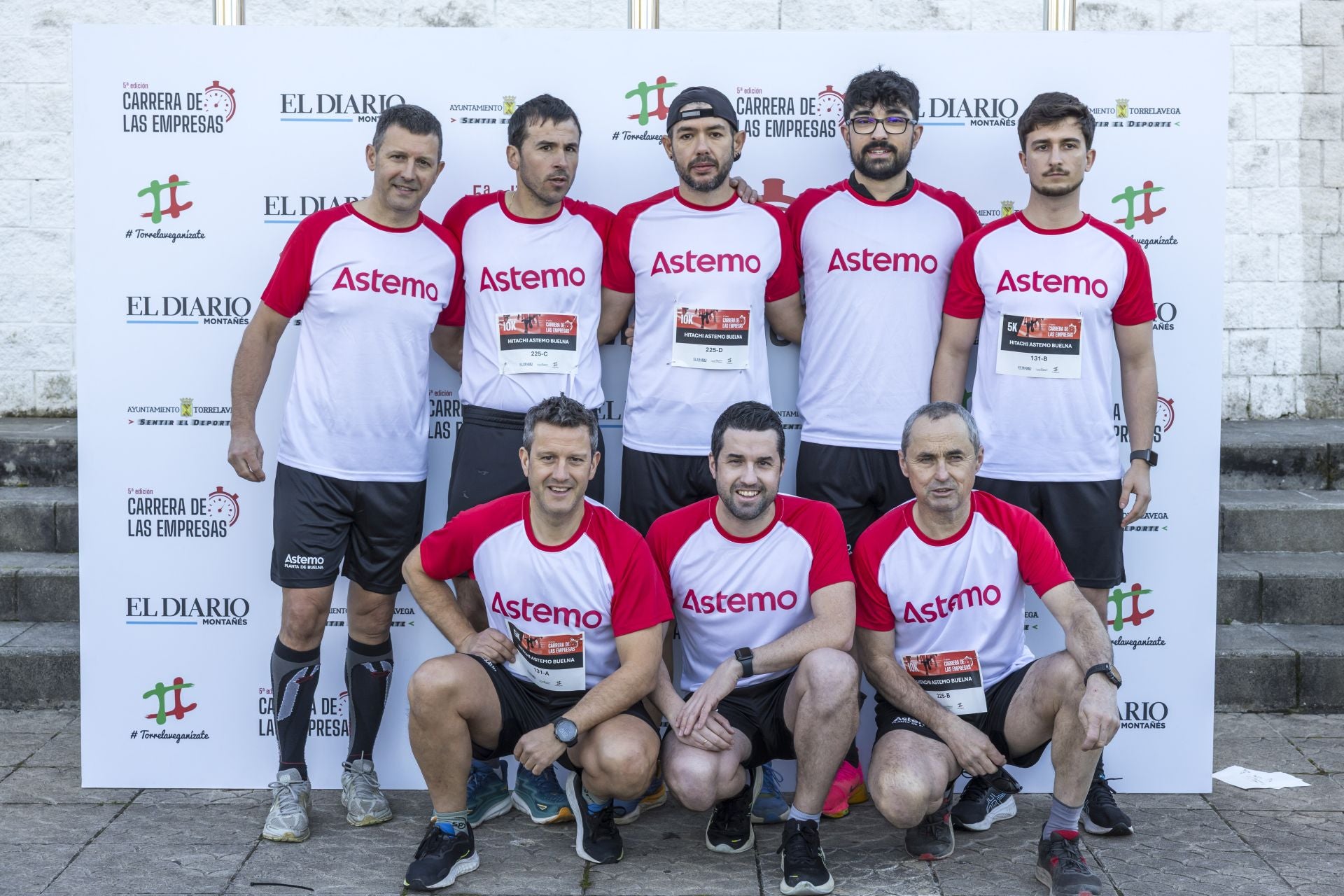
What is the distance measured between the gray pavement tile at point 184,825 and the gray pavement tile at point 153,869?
5cm

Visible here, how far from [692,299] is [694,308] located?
3 cm

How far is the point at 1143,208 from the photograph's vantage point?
417 cm

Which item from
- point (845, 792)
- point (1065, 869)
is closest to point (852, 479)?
point (845, 792)

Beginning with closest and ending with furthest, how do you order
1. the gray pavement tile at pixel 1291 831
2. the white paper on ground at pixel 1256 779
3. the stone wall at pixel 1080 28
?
the gray pavement tile at pixel 1291 831
the white paper on ground at pixel 1256 779
the stone wall at pixel 1080 28

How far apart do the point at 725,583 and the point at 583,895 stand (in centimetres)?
92

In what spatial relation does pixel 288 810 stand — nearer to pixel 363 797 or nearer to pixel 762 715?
pixel 363 797

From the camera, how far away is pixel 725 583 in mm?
3621

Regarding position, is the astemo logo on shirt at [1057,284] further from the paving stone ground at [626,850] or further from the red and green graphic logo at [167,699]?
the red and green graphic logo at [167,699]

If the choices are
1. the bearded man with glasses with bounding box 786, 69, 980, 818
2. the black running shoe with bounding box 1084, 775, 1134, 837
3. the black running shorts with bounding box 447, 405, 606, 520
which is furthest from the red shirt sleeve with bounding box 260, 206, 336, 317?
the black running shoe with bounding box 1084, 775, 1134, 837

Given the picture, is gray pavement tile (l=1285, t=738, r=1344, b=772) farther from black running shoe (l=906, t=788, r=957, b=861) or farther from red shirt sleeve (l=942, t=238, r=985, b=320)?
red shirt sleeve (l=942, t=238, r=985, b=320)

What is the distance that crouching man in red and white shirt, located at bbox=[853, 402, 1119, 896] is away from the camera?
340 centimetres

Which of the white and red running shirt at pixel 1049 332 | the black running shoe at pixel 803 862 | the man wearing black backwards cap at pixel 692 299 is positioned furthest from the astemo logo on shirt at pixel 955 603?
the man wearing black backwards cap at pixel 692 299

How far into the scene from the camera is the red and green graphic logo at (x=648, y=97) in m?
4.14

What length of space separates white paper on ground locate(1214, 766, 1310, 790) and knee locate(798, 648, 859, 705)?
1.58 m
